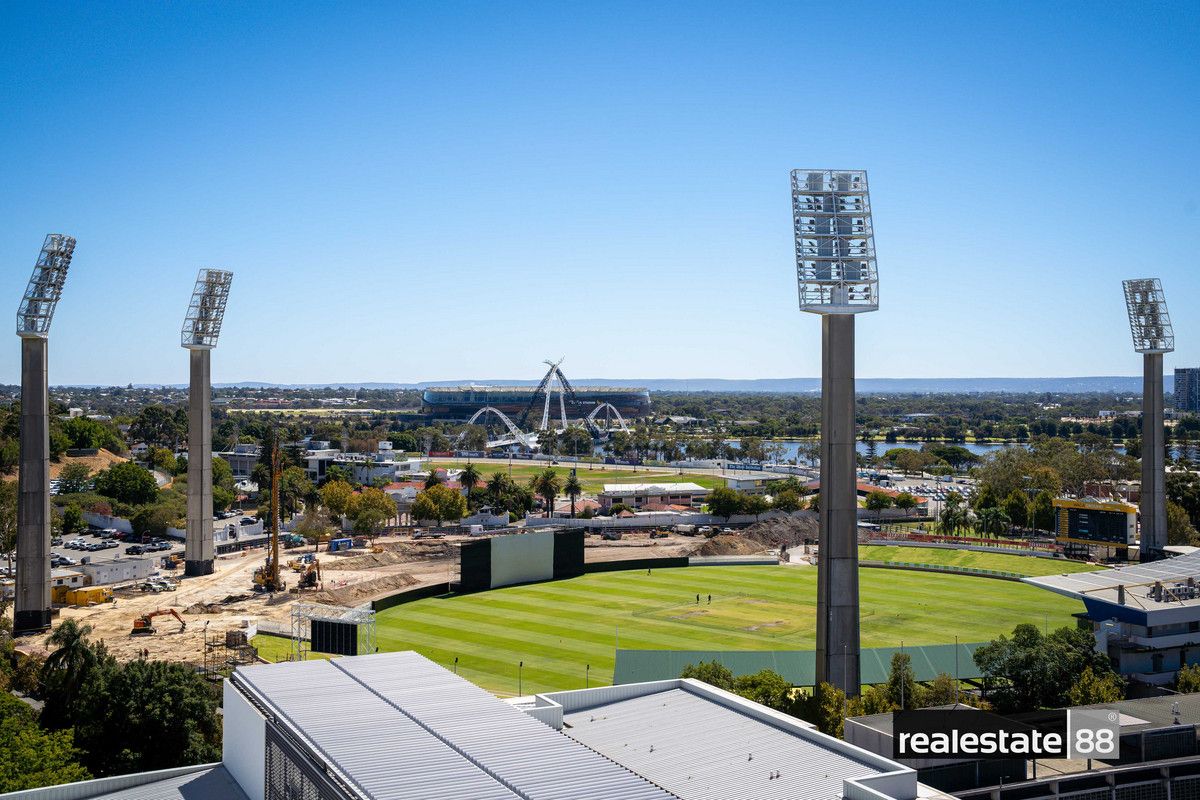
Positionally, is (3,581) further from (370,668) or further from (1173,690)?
(1173,690)

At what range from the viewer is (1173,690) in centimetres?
4259

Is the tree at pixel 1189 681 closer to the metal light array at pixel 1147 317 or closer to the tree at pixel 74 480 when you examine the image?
Result: the metal light array at pixel 1147 317

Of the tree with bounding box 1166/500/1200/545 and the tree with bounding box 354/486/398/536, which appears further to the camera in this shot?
the tree with bounding box 354/486/398/536

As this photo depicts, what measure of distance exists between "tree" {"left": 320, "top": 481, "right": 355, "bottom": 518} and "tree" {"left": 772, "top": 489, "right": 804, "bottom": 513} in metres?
45.2

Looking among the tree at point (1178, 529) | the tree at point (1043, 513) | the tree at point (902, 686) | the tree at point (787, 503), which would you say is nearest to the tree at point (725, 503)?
the tree at point (787, 503)

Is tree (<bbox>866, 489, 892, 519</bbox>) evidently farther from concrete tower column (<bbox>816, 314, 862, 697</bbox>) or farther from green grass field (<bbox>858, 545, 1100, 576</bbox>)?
concrete tower column (<bbox>816, 314, 862, 697</bbox>)

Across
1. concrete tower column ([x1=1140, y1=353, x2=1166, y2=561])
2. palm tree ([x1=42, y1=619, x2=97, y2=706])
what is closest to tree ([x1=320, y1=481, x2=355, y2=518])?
palm tree ([x1=42, y1=619, x2=97, y2=706])

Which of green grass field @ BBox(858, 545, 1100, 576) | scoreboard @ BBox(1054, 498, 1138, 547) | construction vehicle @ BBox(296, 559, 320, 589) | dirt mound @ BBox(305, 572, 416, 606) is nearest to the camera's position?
dirt mound @ BBox(305, 572, 416, 606)

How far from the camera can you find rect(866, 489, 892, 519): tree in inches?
4633

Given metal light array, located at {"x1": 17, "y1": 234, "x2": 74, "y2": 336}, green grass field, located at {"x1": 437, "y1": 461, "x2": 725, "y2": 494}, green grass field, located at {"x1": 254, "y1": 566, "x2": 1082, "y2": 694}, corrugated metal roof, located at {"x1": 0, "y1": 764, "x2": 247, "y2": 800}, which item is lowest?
green grass field, located at {"x1": 254, "y1": 566, "x2": 1082, "y2": 694}

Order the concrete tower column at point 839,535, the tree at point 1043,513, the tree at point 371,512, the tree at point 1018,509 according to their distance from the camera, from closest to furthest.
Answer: the concrete tower column at point 839,535 < the tree at point 371,512 < the tree at point 1043,513 < the tree at point 1018,509

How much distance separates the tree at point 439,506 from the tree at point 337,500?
7.19 metres

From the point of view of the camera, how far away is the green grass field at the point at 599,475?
6014 inches

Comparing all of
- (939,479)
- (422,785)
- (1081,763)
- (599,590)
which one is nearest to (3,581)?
(599,590)
